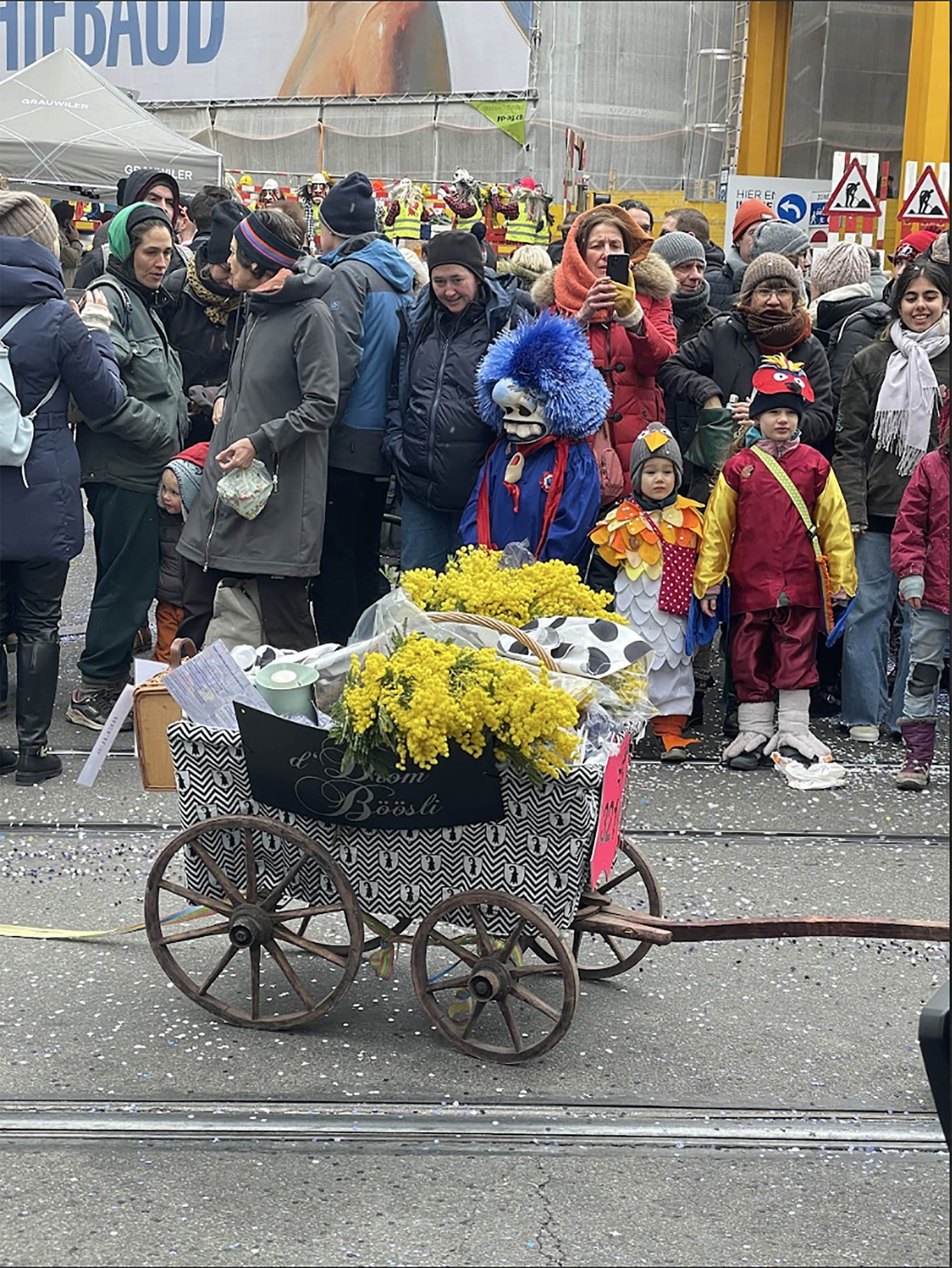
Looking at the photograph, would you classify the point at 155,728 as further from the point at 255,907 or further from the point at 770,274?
the point at 770,274

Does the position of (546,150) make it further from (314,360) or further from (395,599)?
(395,599)

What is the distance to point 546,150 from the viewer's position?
2386 cm

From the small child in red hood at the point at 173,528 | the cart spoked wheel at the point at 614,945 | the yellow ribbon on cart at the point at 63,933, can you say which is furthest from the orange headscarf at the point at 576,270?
the yellow ribbon on cart at the point at 63,933

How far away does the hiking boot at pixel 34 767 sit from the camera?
5.92 metres

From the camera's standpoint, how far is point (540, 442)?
19.7 ft

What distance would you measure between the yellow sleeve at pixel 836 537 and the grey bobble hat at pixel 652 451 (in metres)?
0.60

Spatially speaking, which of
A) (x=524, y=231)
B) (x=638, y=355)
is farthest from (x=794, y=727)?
(x=524, y=231)

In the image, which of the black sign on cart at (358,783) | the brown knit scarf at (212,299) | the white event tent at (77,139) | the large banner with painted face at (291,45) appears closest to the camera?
the black sign on cart at (358,783)

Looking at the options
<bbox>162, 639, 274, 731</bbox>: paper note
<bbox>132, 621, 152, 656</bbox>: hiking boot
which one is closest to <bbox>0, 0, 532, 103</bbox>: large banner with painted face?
<bbox>132, 621, 152, 656</bbox>: hiking boot

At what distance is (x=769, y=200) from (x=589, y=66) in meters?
10.2

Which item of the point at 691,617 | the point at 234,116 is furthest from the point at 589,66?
the point at 691,617

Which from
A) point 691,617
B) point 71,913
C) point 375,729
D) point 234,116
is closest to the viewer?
point 375,729

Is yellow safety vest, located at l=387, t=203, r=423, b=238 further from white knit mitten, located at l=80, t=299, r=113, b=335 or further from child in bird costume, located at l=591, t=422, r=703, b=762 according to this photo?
child in bird costume, located at l=591, t=422, r=703, b=762

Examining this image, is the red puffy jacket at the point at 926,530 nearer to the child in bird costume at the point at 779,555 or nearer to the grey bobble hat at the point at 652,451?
the child in bird costume at the point at 779,555
